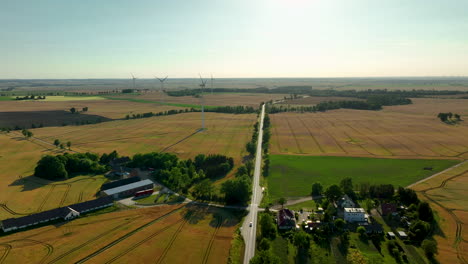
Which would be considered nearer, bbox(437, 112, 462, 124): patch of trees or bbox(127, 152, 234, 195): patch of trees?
bbox(127, 152, 234, 195): patch of trees

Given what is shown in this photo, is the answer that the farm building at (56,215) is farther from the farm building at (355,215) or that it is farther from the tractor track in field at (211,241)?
the farm building at (355,215)

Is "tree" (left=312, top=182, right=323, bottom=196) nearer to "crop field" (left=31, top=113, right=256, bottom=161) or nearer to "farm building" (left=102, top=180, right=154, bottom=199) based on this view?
"crop field" (left=31, top=113, right=256, bottom=161)

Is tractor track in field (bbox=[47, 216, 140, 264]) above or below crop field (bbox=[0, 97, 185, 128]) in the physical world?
below

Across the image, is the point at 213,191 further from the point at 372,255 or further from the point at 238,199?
the point at 372,255

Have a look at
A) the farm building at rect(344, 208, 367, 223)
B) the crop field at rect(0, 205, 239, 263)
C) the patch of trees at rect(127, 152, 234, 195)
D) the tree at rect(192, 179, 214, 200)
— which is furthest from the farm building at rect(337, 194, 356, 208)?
the patch of trees at rect(127, 152, 234, 195)

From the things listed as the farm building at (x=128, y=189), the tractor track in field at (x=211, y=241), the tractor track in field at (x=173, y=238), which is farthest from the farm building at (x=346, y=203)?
the farm building at (x=128, y=189)

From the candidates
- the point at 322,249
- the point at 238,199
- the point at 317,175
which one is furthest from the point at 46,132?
the point at 322,249
